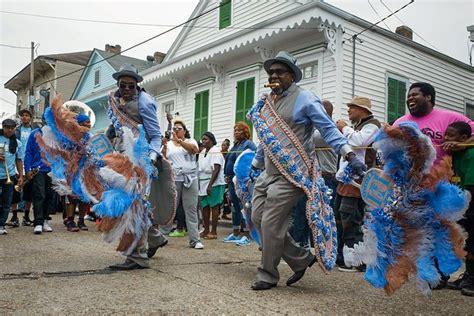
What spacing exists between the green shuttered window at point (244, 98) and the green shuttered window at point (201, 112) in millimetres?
1622

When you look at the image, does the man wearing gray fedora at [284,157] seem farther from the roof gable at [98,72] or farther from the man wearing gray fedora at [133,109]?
the roof gable at [98,72]

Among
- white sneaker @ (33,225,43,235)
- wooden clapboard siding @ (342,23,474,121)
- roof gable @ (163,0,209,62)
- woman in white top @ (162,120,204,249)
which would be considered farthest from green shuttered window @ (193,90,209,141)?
white sneaker @ (33,225,43,235)

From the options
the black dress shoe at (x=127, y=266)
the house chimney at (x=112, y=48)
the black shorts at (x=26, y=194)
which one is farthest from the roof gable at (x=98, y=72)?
the black dress shoe at (x=127, y=266)

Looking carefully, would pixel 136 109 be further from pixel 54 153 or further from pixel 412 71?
pixel 412 71

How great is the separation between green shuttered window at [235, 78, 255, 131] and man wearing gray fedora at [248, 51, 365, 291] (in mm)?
8420

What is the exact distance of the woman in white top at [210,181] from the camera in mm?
7555

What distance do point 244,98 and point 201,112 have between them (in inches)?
87.4

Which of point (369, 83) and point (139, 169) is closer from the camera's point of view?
point (139, 169)

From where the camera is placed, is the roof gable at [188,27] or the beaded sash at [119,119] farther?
the roof gable at [188,27]

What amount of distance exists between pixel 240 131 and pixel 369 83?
5188 millimetres

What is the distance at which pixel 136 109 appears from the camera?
15.4ft

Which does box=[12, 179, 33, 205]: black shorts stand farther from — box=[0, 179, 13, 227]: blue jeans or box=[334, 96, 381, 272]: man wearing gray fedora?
box=[334, 96, 381, 272]: man wearing gray fedora

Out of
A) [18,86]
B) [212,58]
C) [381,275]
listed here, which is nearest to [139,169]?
[381,275]

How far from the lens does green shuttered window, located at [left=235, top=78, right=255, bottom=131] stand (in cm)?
1259
